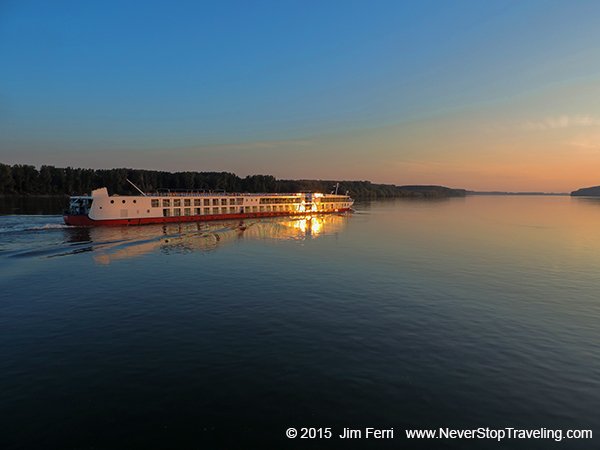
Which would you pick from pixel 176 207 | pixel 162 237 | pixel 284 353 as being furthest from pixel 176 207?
pixel 284 353

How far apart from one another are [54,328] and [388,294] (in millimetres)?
29811

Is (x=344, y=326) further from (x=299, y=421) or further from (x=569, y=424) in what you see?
(x=569, y=424)

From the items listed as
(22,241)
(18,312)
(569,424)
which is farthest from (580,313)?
(22,241)

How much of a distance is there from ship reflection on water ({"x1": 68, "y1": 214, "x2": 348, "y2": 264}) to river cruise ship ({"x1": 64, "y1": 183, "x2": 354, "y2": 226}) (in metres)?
4.32

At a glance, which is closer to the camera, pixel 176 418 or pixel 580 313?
pixel 176 418

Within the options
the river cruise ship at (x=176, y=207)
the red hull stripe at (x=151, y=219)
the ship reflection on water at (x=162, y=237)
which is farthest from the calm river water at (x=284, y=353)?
the river cruise ship at (x=176, y=207)

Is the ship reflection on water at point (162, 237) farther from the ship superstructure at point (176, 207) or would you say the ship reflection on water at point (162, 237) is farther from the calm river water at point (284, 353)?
the calm river water at point (284, 353)

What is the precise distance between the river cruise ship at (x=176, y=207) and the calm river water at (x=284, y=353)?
38465 mm

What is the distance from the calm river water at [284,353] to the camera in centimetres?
1545

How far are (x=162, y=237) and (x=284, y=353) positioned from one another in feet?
200

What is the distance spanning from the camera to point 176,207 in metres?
103

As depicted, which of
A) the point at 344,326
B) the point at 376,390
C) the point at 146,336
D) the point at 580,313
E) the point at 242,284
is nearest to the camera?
the point at 376,390

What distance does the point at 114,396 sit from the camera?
55.7 ft

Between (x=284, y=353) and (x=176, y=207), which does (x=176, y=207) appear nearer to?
(x=176, y=207)
